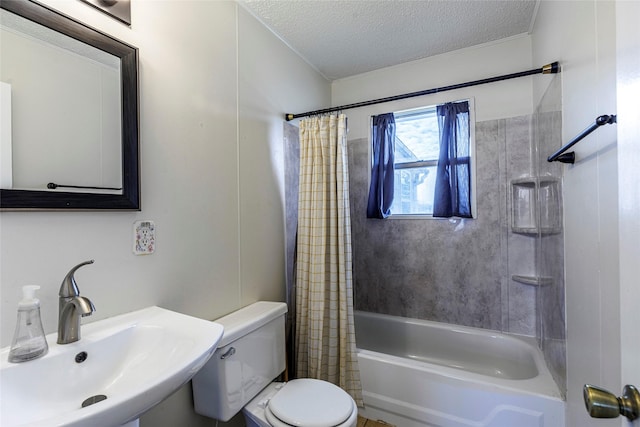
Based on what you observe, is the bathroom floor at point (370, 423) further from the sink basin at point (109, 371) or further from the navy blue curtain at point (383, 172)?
the navy blue curtain at point (383, 172)

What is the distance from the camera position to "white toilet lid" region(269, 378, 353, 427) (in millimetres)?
1210

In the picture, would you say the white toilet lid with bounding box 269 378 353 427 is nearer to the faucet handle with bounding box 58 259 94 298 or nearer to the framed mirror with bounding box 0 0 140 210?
the faucet handle with bounding box 58 259 94 298

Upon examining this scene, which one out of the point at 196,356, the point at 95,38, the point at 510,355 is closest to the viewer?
the point at 196,356

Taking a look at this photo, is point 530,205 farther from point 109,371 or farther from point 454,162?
point 109,371

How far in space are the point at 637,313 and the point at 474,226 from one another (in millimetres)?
1847

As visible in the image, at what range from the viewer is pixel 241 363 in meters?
1.31

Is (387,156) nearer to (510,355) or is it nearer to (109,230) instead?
(510,355)

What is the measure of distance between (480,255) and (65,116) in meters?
2.43

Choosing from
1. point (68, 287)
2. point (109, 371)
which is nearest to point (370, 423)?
point (109, 371)

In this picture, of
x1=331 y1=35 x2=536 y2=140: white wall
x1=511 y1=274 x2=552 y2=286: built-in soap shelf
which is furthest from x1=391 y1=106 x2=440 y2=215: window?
x1=511 y1=274 x2=552 y2=286: built-in soap shelf

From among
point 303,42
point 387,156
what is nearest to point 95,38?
point 303,42

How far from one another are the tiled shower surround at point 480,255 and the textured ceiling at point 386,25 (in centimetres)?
61

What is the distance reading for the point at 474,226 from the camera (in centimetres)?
217

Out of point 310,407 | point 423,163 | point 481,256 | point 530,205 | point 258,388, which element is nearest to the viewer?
point 310,407
